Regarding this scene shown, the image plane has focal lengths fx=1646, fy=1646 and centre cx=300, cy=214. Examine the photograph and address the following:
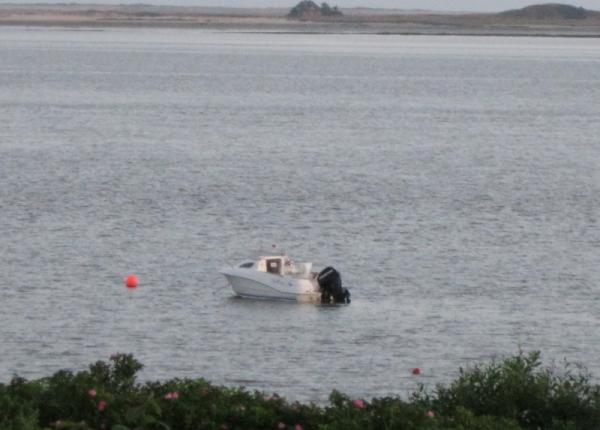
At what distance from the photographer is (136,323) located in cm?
4247

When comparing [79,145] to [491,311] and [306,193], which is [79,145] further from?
[491,311]

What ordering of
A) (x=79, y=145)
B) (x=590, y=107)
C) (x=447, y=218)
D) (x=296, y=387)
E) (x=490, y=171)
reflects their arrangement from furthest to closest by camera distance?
(x=590, y=107) → (x=79, y=145) → (x=490, y=171) → (x=447, y=218) → (x=296, y=387)

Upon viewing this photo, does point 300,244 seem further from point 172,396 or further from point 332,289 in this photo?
point 172,396

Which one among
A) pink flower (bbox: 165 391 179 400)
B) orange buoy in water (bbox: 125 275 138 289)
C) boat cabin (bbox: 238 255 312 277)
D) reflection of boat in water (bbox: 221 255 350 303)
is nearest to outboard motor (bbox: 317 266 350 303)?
reflection of boat in water (bbox: 221 255 350 303)

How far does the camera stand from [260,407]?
66.0ft

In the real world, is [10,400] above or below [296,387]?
above

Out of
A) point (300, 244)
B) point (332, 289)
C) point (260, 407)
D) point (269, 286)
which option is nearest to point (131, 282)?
point (269, 286)

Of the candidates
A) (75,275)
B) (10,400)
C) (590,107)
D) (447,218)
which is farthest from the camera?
(590,107)

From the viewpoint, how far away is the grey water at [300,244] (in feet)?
128

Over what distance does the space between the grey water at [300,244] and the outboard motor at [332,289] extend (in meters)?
0.51

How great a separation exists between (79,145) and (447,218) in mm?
40975

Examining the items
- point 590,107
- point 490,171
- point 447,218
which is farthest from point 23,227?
point 590,107

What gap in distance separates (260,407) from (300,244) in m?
37.3

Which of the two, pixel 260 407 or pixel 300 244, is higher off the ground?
pixel 260 407
